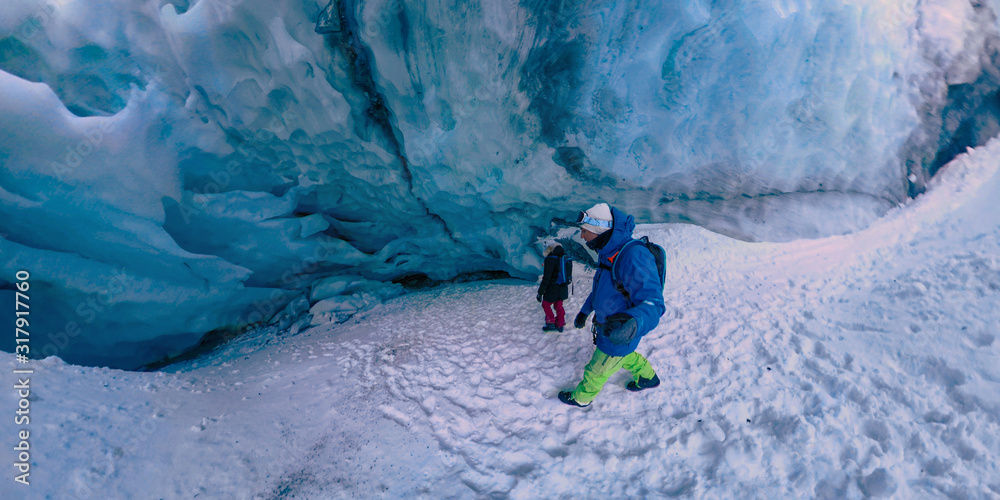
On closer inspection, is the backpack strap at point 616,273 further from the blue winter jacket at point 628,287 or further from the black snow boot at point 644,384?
the black snow boot at point 644,384

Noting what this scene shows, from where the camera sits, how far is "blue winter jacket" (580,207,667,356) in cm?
208

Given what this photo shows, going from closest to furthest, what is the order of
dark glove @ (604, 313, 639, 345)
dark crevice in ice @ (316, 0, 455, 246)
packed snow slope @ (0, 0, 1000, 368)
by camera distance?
1. dark glove @ (604, 313, 639, 345)
2. packed snow slope @ (0, 0, 1000, 368)
3. dark crevice in ice @ (316, 0, 455, 246)

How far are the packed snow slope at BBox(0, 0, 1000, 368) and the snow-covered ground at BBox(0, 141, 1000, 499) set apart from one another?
673mm

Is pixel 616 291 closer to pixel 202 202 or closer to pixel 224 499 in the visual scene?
pixel 224 499

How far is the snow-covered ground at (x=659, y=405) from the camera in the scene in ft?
6.06

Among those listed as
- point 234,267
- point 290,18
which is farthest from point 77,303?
point 290,18

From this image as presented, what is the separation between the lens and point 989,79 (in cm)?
290

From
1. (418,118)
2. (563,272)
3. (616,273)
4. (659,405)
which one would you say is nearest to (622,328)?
(616,273)

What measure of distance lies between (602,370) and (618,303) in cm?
46

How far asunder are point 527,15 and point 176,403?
397cm

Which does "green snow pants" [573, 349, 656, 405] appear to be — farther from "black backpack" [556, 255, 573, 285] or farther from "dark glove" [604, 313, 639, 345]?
"black backpack" [556, 255, 573, 285]

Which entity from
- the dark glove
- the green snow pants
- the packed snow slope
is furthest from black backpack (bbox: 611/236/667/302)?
the packed snow slope

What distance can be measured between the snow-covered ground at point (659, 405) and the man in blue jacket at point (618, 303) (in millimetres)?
209

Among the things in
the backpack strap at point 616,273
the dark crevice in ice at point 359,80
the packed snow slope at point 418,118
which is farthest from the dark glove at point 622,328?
the dark crevice in ice at point 359,80
